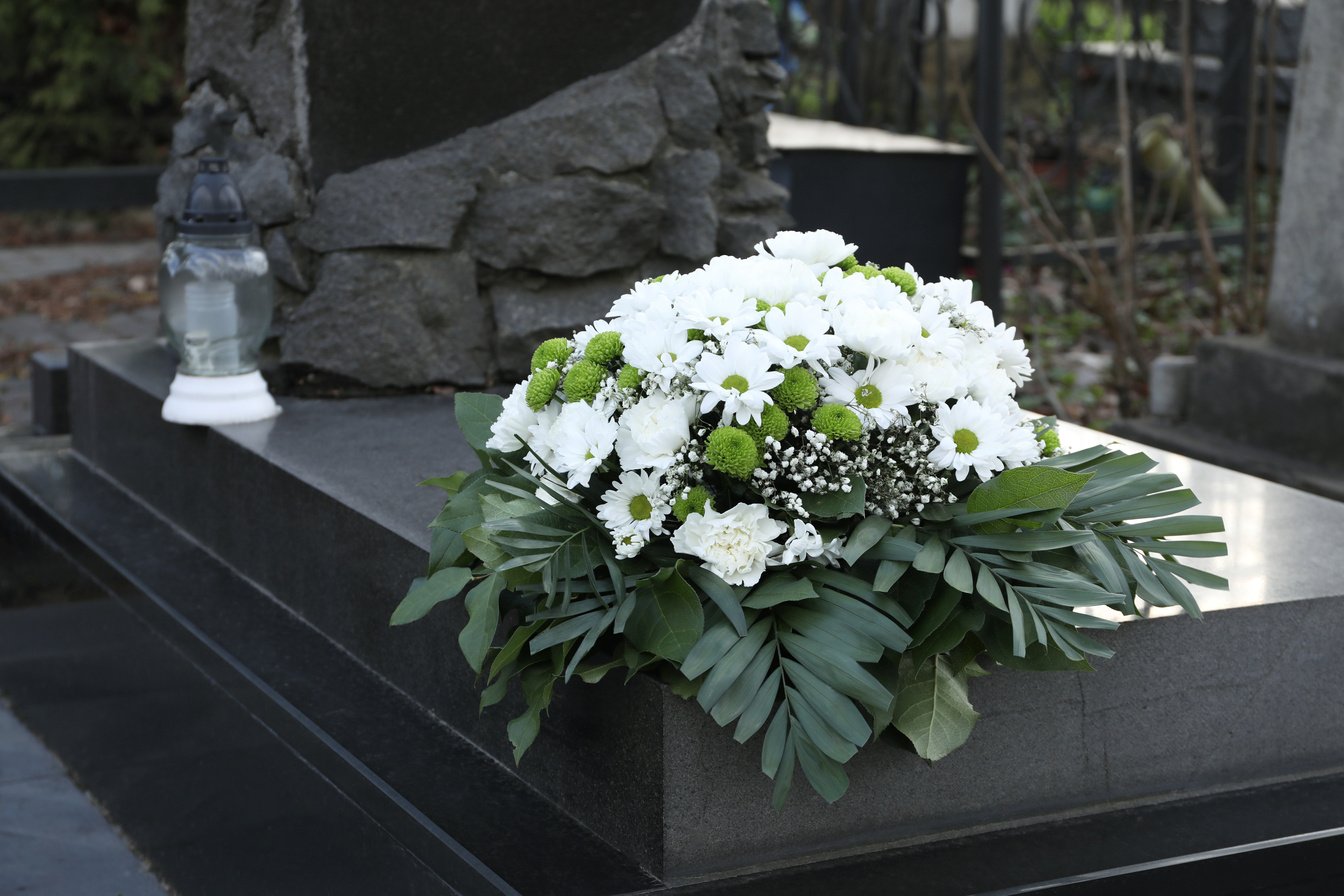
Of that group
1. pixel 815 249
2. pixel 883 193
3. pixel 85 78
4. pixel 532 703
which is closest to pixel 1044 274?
pixel 883 193

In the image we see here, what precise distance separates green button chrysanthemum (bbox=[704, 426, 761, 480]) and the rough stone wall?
2011 millimetres

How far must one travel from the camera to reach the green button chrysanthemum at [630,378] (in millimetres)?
1974

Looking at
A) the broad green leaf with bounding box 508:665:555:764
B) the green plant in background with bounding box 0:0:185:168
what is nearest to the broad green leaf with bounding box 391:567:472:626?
the broad green leaf with bounding box 508:665:555:764

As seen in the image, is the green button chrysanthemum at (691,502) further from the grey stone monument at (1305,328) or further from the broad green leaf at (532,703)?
the grey stone monument at (1305,328)

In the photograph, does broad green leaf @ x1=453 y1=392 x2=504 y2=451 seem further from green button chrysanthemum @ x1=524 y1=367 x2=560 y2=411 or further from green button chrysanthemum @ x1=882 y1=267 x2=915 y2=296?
green button chrysanthemum @ x1=882 y1=267 x2=915 y2=296

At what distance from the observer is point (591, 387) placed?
2.03 m

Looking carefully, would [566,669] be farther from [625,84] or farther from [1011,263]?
[1011,263]

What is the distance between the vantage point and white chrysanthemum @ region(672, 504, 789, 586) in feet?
6.14

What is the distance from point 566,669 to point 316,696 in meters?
0.82

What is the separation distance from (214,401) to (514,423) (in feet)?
5.01

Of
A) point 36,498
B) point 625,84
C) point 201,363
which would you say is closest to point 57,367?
point 36,498

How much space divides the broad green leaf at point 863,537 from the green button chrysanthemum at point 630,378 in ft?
1.05

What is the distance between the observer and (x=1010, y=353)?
85.8 inches

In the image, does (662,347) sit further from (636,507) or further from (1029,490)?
(1029,490)
